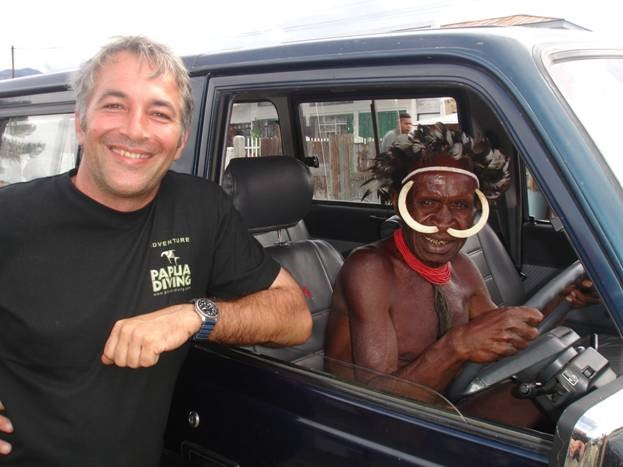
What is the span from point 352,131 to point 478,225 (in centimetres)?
238

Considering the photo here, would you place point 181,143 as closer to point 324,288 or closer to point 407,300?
point 407,300

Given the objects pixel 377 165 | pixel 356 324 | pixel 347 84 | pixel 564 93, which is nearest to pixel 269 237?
pixel 377 165

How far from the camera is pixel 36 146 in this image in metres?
2.55

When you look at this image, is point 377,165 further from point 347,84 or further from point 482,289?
point 347,84

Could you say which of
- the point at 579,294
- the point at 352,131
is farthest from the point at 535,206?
the point at 579,294

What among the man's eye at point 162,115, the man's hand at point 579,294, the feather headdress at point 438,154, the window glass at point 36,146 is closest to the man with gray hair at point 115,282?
the man's eye at point 162,115

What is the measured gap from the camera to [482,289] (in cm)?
251

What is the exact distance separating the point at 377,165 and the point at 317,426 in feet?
3.72

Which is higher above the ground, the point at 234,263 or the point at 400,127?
the point at 400,127

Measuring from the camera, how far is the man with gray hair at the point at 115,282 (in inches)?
63.1

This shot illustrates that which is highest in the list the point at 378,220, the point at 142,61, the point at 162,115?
the point at 142,61

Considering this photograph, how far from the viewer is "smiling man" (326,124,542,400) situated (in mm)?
2033

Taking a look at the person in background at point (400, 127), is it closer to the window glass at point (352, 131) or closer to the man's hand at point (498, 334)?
the window glass at point (352, 131)

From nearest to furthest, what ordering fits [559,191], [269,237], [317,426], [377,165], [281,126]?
[559,191], [317,426], [377,165], [269,237], [281,126]
